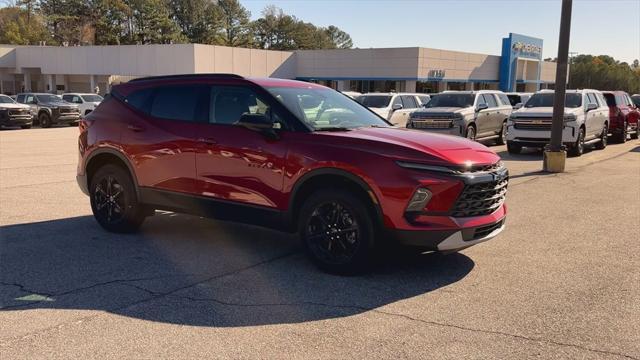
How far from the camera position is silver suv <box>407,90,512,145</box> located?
1792cm

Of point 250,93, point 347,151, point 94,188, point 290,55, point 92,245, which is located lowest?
point 92,245

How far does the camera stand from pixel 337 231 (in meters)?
5.44

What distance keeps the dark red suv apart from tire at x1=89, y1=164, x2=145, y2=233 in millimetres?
15

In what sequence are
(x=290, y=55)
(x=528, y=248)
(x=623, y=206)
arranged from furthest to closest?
(x=290, y=55)
(x=623, y=206)
(x=528, y=248)

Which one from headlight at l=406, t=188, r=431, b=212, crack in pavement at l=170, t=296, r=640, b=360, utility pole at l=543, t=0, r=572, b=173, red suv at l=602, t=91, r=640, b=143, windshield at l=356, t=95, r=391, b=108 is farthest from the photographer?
red suv at l=602, t=91, r=640, b=143

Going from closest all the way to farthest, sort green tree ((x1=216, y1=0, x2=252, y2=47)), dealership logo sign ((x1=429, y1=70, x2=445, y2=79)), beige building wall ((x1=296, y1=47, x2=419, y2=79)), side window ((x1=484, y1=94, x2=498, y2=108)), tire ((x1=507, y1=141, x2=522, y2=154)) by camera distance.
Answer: tire ((x1=507, y1=141, x2=522, y2=154)), side window ((x1=484, y1=94, x2=498, y2=108)), beige building wall ((x1=296, y1=47, x2=419, y2=79)), dealership logo sign ((x1=429, y1=70, x2=445, y2=79)), green tree ((x1=216, y1=0, x2=252, y2=47))

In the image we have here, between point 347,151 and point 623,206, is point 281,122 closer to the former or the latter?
point 347,151

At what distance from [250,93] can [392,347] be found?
3.23 meters

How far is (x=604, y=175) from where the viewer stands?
42.7 ft

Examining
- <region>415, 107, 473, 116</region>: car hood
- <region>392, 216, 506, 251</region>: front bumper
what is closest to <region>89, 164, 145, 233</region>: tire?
<region>392, 216, 506, 251</region>: front bumper

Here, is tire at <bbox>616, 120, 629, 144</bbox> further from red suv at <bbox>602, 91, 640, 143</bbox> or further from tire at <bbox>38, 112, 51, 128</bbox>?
tire at <bbox>38, 112, 51, 128</bbox>

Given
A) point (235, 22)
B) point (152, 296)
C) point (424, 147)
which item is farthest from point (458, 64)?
point (235, 22)

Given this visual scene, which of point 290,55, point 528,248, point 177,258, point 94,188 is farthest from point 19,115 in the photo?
point 290,55

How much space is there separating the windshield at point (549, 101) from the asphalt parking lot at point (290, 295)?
10.3 meters
